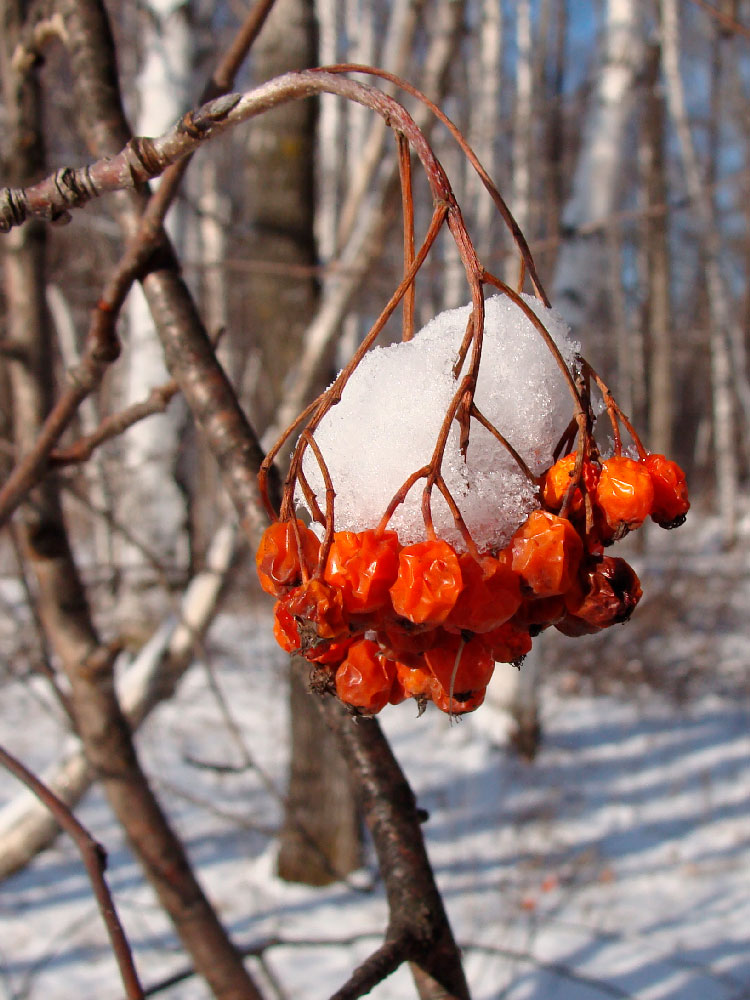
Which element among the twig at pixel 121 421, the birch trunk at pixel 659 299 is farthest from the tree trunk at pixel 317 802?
the birch trunk at pixel 659 299

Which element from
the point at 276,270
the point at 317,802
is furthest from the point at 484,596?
the point at 317,802

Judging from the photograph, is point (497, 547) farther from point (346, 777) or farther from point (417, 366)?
point (346, 777)

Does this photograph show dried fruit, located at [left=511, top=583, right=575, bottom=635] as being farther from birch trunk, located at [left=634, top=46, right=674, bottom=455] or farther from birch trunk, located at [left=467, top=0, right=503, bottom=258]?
birch trunk, located at [left=634, top=46, right=674, bottom=455]

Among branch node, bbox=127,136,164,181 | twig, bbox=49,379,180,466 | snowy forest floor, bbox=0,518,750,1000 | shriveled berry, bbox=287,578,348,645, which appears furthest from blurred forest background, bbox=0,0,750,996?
shriveled berry, bbox=287,578,348,645

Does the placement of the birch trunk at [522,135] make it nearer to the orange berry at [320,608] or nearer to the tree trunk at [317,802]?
the tree trunk at [317,802]

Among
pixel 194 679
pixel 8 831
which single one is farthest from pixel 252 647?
pixel 8 831

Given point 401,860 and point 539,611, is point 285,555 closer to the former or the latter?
point 539,611
